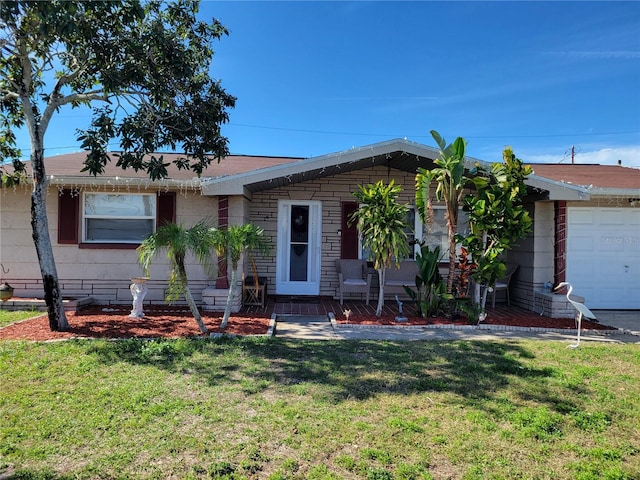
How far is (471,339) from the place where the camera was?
21.6 feet

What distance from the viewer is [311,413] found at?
144 inches

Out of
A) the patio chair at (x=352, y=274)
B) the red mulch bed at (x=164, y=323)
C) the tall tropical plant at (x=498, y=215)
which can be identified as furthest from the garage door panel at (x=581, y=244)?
the patio chair at (x=352, y=274)

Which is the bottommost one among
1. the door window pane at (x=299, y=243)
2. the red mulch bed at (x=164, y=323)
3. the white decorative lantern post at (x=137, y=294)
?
the red mulch bed at (x=164, y=323)

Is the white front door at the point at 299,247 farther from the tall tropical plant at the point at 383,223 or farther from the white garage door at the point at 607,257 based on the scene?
the white garage door at the point at 607,257

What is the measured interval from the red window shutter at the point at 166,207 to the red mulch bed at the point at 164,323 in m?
2.06

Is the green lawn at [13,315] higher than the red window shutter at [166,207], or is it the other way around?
the red window shutter at [166,207]

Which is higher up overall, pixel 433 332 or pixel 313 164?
pixel 313 164

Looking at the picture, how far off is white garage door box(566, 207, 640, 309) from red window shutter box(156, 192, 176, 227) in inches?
374

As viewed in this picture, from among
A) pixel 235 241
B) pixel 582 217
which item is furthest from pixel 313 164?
pixel 582 217

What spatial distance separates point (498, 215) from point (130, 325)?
724cm

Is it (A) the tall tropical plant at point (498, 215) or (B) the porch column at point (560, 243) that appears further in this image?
(B) the porch column at point (560, 243)

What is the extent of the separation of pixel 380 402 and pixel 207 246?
11.4 ft

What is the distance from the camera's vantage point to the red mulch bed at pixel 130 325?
623cm

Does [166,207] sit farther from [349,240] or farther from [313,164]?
[349,240]
